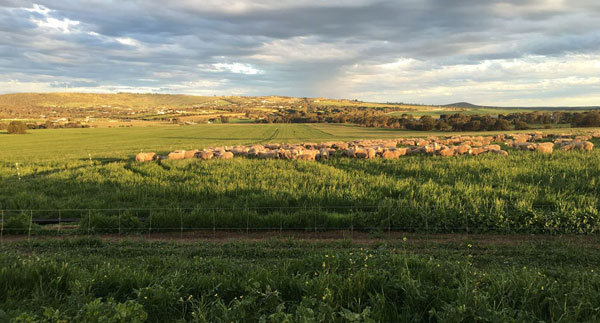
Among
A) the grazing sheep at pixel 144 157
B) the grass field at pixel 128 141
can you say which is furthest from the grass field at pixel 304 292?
the grass field at pixel 128 141

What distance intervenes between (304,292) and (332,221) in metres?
4.97

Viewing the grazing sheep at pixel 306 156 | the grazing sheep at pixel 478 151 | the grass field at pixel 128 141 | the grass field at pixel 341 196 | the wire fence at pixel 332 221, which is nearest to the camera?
the wire fence at pixel 332 221

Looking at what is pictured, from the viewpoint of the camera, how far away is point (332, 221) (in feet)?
32.1

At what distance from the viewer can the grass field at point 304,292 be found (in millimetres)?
3982

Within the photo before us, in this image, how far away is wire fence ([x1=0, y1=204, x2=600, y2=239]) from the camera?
30.3 feet

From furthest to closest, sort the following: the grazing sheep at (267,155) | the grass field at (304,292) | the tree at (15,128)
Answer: the tree at (15,128) → the grazing sheep at (267,155) → the grass field at (304,292)

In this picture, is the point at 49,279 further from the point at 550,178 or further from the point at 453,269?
the point at 550,178

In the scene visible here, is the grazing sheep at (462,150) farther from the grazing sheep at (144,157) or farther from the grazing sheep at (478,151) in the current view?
the grazing sheep at (144,157)

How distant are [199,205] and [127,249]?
134 inches

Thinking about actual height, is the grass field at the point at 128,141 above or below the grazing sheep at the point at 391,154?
below

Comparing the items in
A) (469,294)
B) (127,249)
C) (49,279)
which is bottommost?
(127,249)

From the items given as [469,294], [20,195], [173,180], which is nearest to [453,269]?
[469,294]

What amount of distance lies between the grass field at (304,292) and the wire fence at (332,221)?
2.14m

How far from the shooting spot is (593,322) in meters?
3.87
